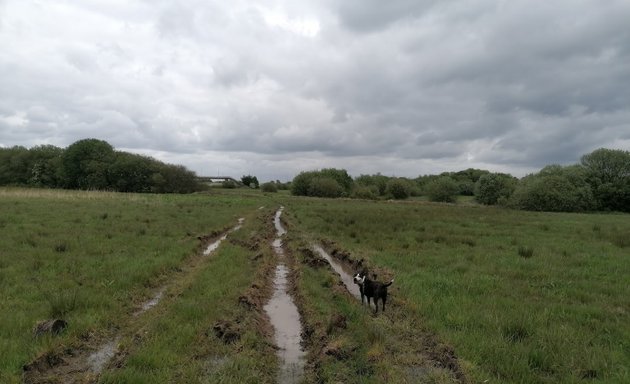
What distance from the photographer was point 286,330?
28.6 ft

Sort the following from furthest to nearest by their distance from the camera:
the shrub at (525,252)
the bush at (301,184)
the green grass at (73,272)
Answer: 1. the bush at (301,184)
2. the shrub at (525,252)
3. the green grass at (73,272)

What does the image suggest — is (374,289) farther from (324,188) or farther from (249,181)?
(249,181)

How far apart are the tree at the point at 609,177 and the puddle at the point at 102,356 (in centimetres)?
8836

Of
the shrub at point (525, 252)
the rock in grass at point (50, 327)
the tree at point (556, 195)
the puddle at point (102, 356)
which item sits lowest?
the puddle at point (102, 356)

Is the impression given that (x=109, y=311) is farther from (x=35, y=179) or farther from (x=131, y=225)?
(x=35, y=179)

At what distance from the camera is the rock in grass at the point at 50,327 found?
7.35m

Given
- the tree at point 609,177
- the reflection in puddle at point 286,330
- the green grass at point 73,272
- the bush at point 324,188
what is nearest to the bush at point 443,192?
the bush at point 324,188

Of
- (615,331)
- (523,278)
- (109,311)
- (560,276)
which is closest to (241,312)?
(109,311)

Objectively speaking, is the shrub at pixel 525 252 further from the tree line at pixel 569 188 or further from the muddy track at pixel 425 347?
the tree line at pixel 569 188

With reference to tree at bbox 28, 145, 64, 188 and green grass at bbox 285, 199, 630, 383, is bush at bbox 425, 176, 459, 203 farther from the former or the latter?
tree at bbox 28, 145, 64, 188

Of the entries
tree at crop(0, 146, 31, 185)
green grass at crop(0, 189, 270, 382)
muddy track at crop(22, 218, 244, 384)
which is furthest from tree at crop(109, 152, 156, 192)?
muddy track at crop(22, 218, 244, 384)

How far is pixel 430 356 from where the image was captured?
7.11 meters

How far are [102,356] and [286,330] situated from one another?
140 inches

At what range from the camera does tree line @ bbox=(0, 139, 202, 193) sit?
327 feet
